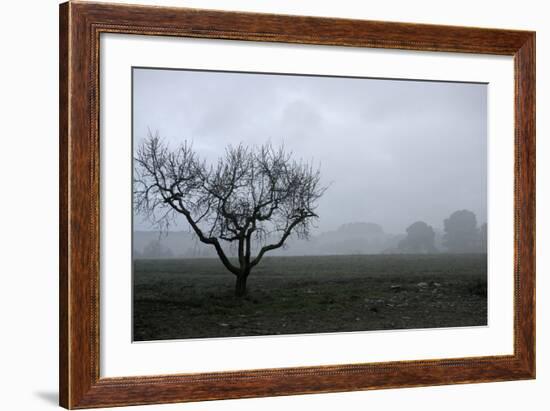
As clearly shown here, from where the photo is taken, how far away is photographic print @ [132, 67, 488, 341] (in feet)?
14.4

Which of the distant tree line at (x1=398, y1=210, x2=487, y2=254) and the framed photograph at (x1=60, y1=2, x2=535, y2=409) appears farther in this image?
the distant tree line at (x1=398, y1=210, x2=487, y2=254)

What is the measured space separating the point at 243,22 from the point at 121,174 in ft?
3.26

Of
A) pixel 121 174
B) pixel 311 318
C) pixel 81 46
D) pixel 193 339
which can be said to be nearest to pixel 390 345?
pixel 311 318

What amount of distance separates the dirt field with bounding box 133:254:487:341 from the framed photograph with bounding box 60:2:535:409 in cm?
1

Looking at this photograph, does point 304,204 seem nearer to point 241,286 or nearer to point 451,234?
point 241,286

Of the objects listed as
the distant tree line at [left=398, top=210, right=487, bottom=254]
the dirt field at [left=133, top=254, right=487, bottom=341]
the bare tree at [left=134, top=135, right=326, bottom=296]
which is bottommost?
the dirt field at [left=133, top=254, right=487, bottom=341]

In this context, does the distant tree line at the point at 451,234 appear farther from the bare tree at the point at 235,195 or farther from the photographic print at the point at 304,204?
the bare tree at the point at 235,195

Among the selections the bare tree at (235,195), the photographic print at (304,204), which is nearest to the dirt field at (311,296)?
the photographic print at (304,204)

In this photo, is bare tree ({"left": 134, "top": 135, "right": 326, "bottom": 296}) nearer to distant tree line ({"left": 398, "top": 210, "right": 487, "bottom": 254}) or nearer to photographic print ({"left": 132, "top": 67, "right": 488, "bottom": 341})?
photographic print ({"left": 132, "top": 67, "right": 488, "bottom": 341})

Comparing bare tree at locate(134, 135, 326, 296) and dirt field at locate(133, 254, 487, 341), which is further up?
bare tree at locate(134, 135, 326, 296)

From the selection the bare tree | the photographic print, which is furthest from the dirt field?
the bare tree

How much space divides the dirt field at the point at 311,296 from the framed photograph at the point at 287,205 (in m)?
0.01

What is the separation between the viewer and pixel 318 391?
4484 millimetres

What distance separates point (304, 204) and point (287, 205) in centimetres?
10
